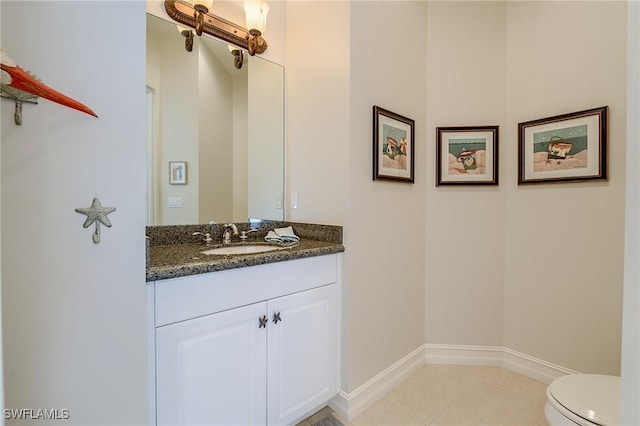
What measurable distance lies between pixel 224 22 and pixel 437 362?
2.69m

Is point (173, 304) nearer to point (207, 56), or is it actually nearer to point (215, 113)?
point (215, 113)

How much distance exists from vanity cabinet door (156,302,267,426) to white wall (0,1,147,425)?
13cm

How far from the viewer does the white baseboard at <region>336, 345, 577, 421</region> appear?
161 cm

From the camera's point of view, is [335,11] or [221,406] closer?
[221,406]

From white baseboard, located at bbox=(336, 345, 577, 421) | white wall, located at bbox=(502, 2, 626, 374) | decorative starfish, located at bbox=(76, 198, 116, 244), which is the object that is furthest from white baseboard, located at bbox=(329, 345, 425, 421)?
decorative starfish, located at bbox=(76, 198, 116, 244)

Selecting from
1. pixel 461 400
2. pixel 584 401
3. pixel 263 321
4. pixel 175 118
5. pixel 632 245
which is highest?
pixel 175 118

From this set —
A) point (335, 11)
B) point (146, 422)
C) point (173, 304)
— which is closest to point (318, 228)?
point (173, 304)

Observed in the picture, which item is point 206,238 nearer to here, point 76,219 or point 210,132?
point 210,132

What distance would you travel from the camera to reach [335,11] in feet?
5.37

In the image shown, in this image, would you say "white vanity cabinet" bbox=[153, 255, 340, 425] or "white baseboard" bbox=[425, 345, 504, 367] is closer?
"white vanity cabinet" bbox=[153, 255, 340, 425]

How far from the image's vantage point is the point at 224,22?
168cm

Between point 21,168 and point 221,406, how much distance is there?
1.06 m

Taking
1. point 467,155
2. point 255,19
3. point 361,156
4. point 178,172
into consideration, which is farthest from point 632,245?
point 255,19

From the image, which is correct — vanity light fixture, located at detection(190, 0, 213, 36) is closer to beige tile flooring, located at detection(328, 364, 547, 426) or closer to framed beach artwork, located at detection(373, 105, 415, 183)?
framed beach artwork, located at detection(373, 105, 415, 183)
